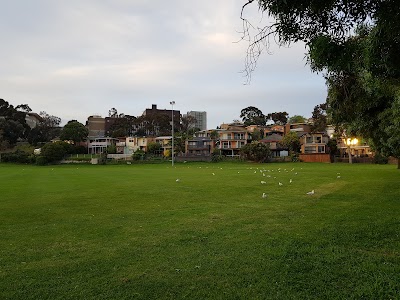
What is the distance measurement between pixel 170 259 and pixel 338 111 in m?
11.6

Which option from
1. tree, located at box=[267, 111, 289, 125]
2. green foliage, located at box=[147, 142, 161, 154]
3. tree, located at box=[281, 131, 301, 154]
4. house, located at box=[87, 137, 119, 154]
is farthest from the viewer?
tree, located at box=[267, 111, 289, 125]

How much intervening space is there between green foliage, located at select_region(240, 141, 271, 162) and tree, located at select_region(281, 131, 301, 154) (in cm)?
1188

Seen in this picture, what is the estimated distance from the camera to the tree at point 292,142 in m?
78.4

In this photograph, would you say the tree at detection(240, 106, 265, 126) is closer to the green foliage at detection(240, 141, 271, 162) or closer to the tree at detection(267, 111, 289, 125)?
the tree at detection(267, 111, 289, 125)

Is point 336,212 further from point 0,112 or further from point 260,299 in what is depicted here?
point 0,112

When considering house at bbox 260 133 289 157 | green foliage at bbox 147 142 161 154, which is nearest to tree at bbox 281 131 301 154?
house at bbox 260 133 289 157

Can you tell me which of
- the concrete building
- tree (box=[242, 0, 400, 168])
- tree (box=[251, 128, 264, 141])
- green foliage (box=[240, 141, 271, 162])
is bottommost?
green foliage (box=[240, 141, 271, 162])

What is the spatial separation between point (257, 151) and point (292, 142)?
50.0 feet

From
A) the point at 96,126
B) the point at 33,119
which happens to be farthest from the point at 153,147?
the point at 33,119

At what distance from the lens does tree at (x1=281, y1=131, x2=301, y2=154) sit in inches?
3088

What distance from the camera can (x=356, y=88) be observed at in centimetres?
1189

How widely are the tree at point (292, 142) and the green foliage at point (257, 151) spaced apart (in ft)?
39.0

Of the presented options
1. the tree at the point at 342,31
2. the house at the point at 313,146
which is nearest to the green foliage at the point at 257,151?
the house at the point at 313,146

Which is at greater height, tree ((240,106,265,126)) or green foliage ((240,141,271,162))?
tree ((240,106,265,126))
